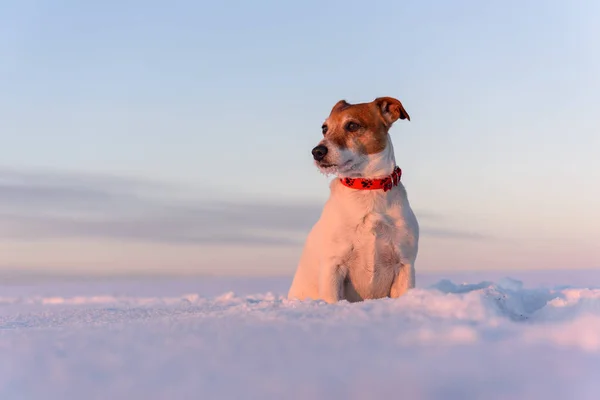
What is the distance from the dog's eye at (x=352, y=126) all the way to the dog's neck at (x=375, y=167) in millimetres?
391

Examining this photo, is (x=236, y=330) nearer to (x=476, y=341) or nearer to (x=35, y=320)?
(x=476, y=341)

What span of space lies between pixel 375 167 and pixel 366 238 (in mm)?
890

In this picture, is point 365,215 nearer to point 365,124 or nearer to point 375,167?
point 375,167

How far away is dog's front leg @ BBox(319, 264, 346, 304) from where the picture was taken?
8.09 meters

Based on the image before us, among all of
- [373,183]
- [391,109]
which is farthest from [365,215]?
[391,109]

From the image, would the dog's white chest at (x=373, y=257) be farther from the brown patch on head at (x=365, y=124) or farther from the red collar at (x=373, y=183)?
the brown patch on head at (x=365, y=124)

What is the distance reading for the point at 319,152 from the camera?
26.2ft

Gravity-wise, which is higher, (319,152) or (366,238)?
(319,152)

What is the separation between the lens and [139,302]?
10.0 metres

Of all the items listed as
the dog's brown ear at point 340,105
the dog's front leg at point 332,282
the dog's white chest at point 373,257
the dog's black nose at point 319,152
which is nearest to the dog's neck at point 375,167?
the dog's black nose at point 319,152

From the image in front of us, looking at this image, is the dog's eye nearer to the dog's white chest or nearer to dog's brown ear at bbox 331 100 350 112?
dog's brown ear at bbox 331 100 350 112

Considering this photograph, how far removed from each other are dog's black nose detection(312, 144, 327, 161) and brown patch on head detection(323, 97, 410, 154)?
0.56 ft

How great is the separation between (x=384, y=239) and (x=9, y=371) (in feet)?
15.3

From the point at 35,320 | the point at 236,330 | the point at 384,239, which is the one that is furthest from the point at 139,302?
the point at 236,330
